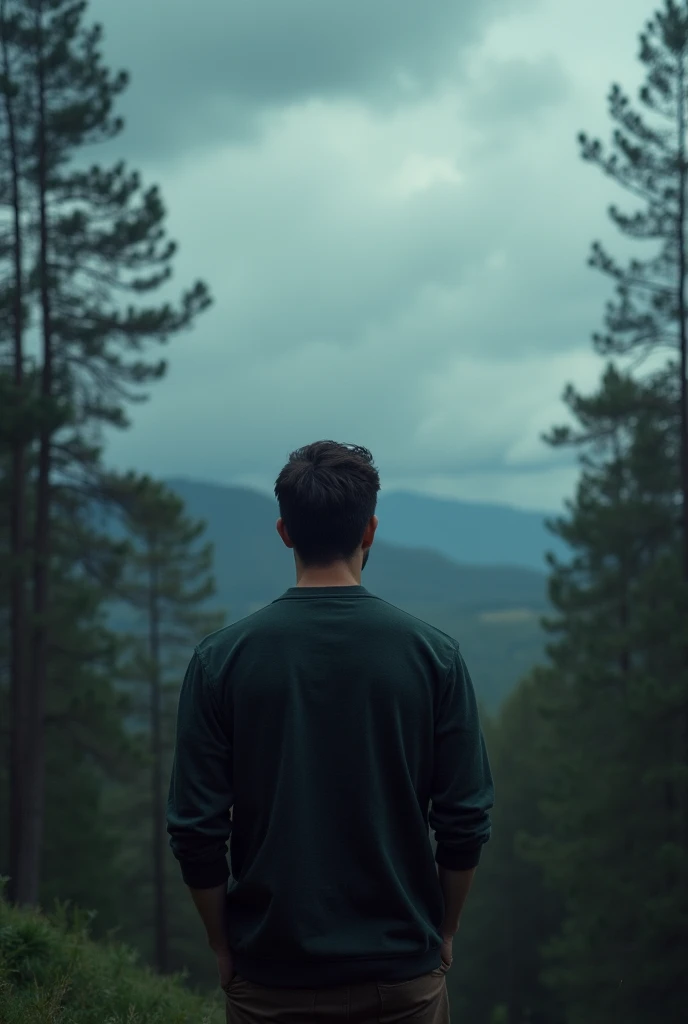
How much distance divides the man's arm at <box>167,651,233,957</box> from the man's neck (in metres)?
0.36

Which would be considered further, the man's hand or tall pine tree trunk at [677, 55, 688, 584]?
tall pine tree trunk at [677, 55, 688, 584]

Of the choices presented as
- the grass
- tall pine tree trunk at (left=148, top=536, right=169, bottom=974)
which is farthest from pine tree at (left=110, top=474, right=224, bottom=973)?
the grass

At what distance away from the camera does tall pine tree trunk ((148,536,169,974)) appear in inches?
1049

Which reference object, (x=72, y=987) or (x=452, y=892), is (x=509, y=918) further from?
(x=452, y=892)

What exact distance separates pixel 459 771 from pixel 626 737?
16552 millimetres

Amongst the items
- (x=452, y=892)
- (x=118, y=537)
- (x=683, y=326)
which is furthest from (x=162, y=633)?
(x=452, y=892)

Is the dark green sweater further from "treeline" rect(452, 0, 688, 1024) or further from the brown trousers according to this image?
"treeline" rect(452, 0, 688, 1024)

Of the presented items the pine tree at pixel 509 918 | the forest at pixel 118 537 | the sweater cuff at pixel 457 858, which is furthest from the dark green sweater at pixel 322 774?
the pine tree at pixel 509 918

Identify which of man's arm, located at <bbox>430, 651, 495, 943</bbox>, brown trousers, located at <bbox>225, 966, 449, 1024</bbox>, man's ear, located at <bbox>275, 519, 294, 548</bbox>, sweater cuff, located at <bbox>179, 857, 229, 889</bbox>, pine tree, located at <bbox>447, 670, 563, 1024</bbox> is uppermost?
man's ear, located at <bbox>275, 519, 294, 548</bbox>

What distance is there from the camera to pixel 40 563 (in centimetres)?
1606

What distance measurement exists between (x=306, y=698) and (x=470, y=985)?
36130 millimetres

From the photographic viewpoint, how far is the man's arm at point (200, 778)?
2.60 meters

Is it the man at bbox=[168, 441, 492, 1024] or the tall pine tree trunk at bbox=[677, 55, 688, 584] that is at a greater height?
the tall pine tree trunk at bbox=[677, 55, 688, 584]

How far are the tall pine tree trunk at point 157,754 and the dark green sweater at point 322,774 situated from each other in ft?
80.9
